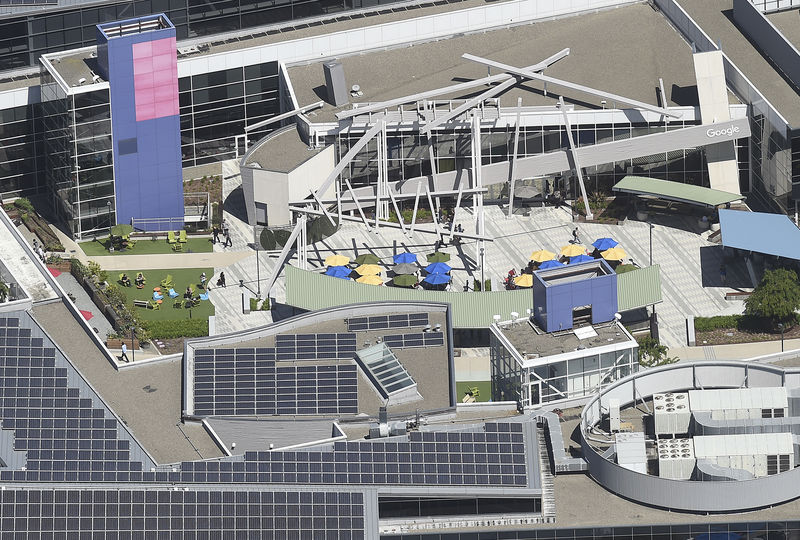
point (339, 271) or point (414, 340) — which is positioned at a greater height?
point (339, 271)

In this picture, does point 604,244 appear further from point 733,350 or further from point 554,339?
point 554,339

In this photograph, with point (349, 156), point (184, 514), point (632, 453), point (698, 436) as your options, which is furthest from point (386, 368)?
point (349, 156)

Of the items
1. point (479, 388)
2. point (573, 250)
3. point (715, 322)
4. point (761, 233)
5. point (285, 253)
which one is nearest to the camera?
point (479, 388)

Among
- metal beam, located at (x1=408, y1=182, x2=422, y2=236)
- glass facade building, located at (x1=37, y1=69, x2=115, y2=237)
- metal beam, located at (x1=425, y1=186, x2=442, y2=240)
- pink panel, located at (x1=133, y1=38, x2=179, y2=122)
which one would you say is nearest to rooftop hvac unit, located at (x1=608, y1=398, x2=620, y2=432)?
metal beam, located at (x1=425, y1=186, x2=442, y2=240)

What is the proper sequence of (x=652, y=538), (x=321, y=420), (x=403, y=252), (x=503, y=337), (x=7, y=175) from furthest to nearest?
(x=7, y=175) < (x=403, y=252) < (x=503, y=337) < (x=321, y=420) < (x=652, y=538)

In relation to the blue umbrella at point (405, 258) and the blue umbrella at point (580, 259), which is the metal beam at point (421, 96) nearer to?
the blue umbrella at point (405, 258)

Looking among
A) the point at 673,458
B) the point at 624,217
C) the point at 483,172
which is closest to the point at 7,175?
the point at 483,172

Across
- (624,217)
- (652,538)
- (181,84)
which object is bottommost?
(652,538)

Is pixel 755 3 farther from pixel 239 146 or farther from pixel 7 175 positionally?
pixel 7 175
